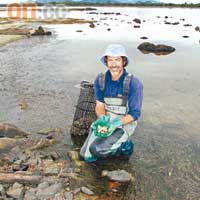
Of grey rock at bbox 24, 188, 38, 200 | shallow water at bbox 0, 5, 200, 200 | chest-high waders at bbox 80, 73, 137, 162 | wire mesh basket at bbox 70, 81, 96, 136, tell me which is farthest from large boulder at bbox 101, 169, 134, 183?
wire mesh basket at bbox 70, 81, 96, 136

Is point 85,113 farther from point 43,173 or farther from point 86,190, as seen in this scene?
point 86,190

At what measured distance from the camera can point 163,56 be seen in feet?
61.7

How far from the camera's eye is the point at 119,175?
5375mm

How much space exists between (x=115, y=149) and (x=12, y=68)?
10.2 m

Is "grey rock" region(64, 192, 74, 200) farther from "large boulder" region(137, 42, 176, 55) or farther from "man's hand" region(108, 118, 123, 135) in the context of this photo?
"large boulder" region(137, 42, 176, 55)

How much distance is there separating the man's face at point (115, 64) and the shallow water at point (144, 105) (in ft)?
6.03

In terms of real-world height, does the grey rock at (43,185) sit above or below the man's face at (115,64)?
below

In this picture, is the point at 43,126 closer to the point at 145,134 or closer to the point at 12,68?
the point at 145,134

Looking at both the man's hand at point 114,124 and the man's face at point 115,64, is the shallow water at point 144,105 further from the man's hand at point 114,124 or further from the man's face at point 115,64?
the man's face at point 115,64

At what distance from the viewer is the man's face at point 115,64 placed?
5299mm

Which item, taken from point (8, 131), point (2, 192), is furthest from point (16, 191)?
point (8, 131)

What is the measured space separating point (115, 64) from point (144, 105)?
4.32 meters

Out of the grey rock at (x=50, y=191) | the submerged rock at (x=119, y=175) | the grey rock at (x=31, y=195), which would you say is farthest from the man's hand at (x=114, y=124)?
the grey rock at (x=31, y=195)

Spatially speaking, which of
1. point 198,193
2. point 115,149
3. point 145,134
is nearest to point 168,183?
point 198,193
